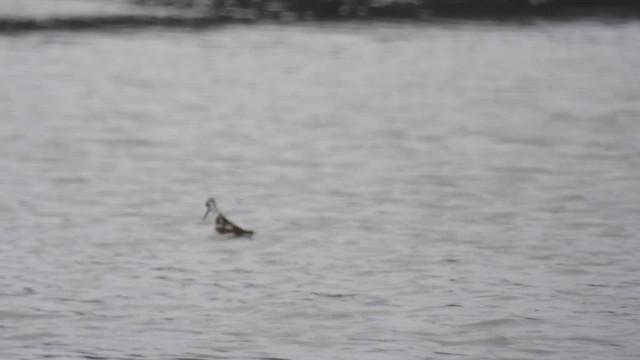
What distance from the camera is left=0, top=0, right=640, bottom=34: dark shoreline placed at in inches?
1288

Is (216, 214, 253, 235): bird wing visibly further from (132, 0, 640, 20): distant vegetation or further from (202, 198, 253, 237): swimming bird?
(132, 0, 640, 20): distant vegetation

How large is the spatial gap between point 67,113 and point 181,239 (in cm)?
942

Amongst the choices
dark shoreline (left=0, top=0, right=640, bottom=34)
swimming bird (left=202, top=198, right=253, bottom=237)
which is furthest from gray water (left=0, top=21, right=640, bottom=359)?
dark shoreline (left=0, top=0, right=640, bottom=34)

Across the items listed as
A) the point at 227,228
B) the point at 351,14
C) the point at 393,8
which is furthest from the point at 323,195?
the point at 393,8

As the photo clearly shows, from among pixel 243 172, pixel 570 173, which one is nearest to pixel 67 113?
pixel 243 172

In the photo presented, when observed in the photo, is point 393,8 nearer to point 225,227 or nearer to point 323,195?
point 323,195

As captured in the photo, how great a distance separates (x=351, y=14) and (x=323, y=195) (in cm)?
1792

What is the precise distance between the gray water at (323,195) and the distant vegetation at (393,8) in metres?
2.98

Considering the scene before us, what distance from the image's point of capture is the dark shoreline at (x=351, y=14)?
1288 inches

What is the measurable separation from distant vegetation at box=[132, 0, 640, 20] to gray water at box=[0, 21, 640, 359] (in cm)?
298

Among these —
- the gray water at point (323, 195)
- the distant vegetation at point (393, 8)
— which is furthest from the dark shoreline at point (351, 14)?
the gray water at point (323, 195)

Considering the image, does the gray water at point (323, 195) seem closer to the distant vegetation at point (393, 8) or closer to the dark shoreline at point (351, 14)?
the dark shoreline at point (351, 14)

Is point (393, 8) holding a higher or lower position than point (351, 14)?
higher

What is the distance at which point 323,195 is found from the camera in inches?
667
